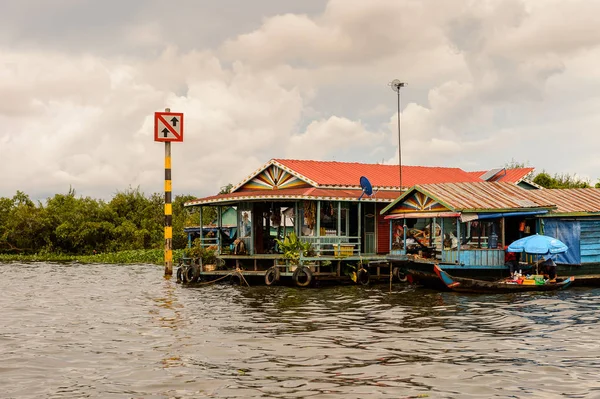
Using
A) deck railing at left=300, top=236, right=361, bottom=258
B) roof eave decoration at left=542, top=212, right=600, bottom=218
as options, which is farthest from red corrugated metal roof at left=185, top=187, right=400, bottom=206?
roof eave decoration at left=542, top=212, right=600, bottom=218

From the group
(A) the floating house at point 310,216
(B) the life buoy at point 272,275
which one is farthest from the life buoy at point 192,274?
(B) the life buoy at point 272,275

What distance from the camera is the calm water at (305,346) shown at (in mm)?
10273

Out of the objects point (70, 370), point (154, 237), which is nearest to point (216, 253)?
point (70, 370)

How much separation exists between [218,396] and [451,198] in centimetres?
1633

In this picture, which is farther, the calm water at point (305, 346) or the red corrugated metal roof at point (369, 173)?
the red corrugated metal roof at point (369, 173)

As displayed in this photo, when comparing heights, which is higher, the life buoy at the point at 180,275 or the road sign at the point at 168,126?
the road sign at the point at 168,126

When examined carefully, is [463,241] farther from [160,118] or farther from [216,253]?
[160,118]

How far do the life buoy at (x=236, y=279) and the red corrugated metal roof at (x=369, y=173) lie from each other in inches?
202

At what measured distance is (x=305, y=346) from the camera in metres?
13.4

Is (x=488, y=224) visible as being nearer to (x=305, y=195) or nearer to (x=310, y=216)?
(x=310, y=216)

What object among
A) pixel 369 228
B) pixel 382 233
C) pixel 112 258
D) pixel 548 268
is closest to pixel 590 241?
pixel 548 268

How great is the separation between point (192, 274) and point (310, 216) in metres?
5.41

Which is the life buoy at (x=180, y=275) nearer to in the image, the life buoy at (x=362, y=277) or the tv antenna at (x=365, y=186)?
the life buoy at (x=362, y=277)

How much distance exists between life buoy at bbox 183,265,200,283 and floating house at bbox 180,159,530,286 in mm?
257
